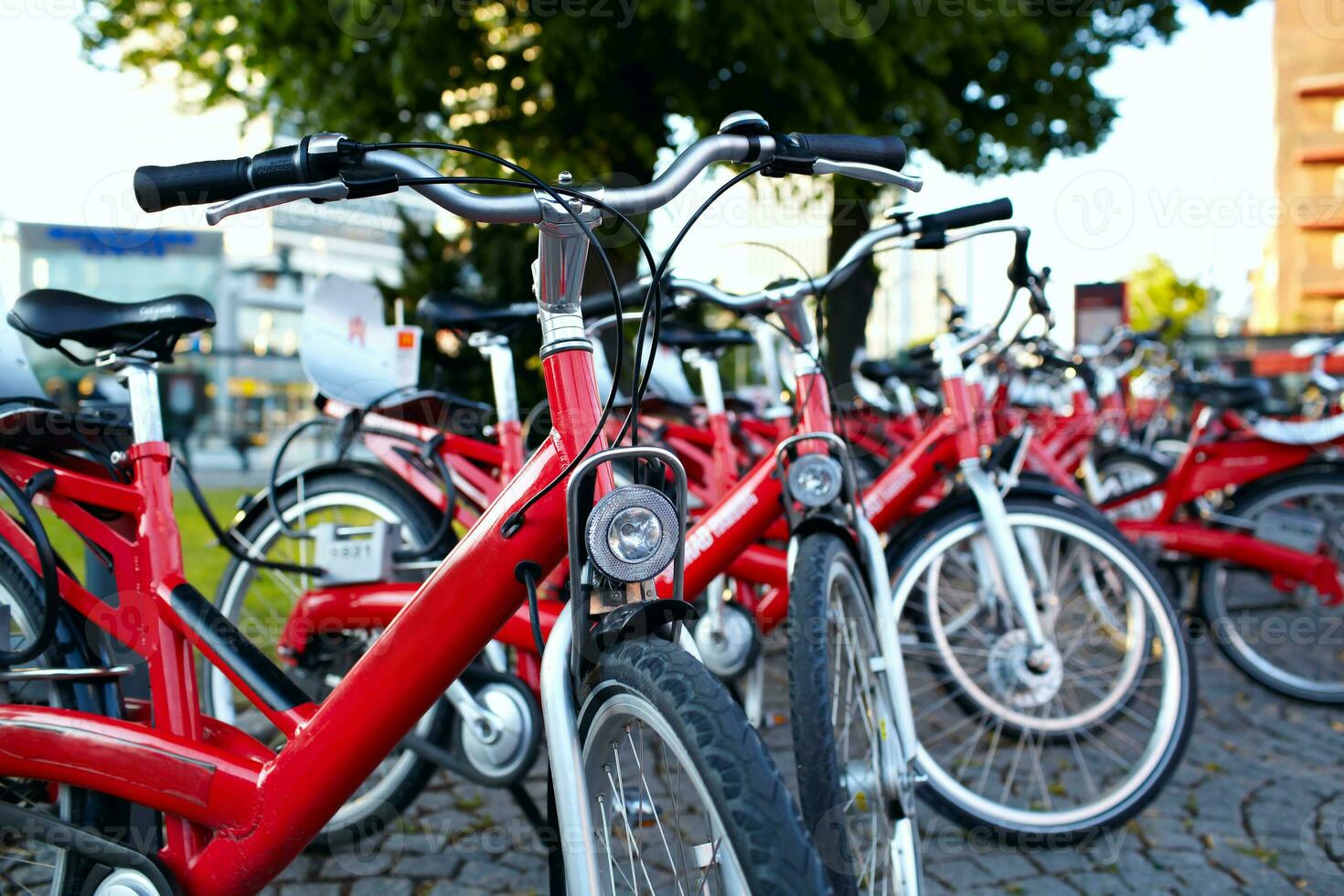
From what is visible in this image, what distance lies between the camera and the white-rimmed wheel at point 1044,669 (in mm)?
2402

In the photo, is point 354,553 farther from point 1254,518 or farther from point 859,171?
point 1254,518

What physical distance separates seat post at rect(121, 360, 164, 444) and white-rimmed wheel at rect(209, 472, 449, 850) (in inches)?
25.7

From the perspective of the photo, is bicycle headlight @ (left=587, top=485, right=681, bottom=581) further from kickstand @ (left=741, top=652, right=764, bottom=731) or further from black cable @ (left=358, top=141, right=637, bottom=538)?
kickstand @ (left=741, top=652, right=764, bottom=731)

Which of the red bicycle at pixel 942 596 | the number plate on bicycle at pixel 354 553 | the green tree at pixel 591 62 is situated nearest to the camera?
the red bicycle at pixel 942 596

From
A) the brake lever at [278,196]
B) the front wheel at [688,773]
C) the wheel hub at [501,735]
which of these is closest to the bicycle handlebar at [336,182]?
the brake lever at [278,196]

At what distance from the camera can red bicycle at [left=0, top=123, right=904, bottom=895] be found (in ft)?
4.01

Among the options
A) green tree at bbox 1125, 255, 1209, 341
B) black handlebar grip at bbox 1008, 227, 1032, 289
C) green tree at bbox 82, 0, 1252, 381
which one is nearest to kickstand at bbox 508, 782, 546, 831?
black handlebar grip at bbox 1008, 227, 1032, 289

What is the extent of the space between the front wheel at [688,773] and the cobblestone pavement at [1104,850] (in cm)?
113

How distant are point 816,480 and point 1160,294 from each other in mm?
48227

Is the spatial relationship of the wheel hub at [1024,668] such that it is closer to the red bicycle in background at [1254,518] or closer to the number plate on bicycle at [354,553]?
the red bicycle in background at [1254,518]

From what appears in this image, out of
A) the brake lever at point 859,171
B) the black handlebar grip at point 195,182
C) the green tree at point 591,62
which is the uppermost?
the green tree at point 591,62

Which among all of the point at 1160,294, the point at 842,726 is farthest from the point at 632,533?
the point at 1160,294

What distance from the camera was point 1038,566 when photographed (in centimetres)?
264

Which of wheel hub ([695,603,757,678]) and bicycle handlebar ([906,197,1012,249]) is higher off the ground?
bicycle handlebar ([906,197,1012,249])
